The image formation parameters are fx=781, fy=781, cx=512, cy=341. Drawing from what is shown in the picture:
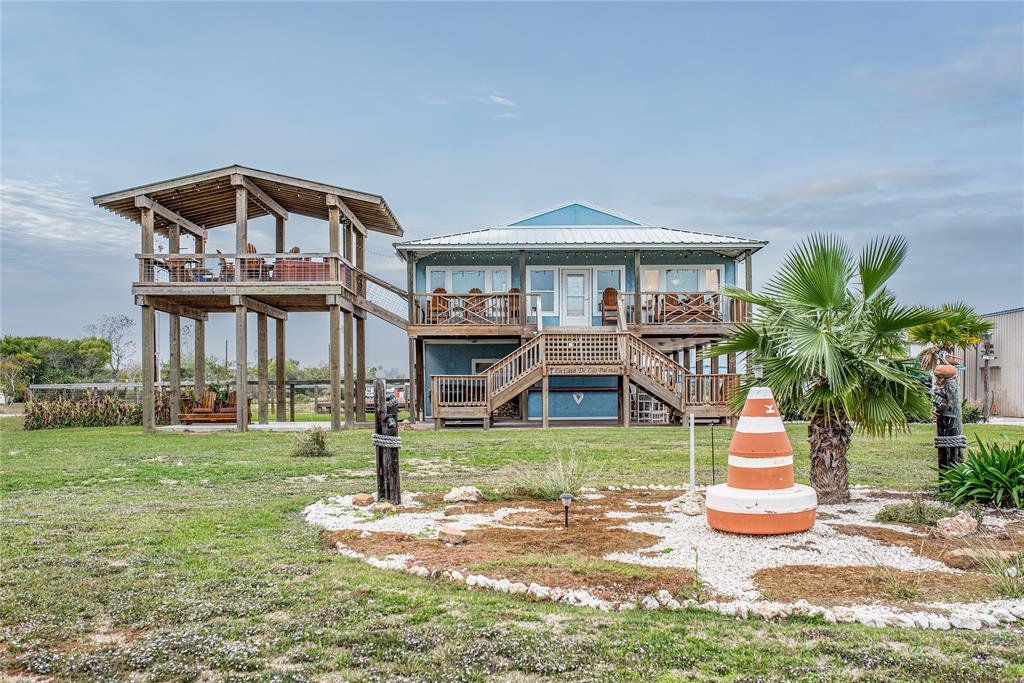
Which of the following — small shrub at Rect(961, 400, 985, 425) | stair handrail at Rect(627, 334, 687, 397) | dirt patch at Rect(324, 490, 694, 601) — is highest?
stair handrail at Rect(627, 334, 687, 397)

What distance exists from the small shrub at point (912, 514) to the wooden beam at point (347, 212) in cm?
1731

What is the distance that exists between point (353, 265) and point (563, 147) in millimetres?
8442

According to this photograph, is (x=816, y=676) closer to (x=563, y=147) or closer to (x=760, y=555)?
(x=760, y=555)

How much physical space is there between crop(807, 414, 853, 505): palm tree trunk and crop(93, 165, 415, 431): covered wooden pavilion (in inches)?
580

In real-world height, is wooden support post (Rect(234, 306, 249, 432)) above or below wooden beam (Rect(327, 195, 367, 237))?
below

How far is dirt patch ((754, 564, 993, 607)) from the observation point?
5.30 meters

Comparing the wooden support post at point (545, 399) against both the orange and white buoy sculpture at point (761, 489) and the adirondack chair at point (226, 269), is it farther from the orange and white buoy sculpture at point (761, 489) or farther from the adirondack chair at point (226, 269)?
the orange and white buoy sculpture at point (761, 489)

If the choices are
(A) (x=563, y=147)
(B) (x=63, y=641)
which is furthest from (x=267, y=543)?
(A) (x=563, y=147)

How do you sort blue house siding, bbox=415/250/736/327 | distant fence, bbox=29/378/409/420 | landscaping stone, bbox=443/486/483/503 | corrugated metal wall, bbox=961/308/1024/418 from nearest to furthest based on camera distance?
landscaping stone, bbox=443/486/483/503, blue house siding, bbox=415/250/736/327, distant fence, bbox=29/378/409/420, corrugated metal wall, bbox=961/308/1024/418

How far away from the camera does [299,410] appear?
38312 mm

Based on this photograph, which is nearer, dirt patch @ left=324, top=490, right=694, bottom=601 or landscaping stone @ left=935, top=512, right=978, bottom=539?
dirt patch @ left=324, top=490, right=694, bottom=601

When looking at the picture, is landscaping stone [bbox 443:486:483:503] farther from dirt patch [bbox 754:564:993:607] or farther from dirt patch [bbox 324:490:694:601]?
dirt patch [bbox 754:564:993:607]

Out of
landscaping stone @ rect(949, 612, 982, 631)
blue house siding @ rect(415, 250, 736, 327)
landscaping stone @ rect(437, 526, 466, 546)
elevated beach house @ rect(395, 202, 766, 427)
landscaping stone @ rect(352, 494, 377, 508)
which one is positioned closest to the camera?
landscaping stone @ rect(949, 612, 982, 631)

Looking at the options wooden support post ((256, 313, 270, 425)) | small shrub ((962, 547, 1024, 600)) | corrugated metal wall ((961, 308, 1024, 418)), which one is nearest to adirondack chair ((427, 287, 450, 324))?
wooden support post ((256, 313, 270, 425))
